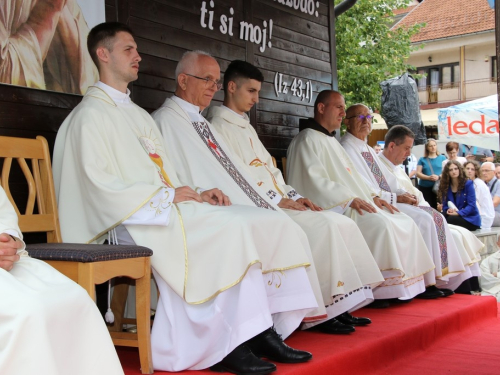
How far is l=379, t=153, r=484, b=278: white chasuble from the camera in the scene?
6789mm

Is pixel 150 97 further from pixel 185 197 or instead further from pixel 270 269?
pixel 270 269

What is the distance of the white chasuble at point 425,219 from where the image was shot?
20.4 feet

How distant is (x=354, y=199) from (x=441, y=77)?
25.4 m

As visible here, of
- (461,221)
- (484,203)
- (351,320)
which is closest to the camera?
(351,320)

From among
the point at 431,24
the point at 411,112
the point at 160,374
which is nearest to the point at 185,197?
the point at 160,374

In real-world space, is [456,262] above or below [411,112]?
below

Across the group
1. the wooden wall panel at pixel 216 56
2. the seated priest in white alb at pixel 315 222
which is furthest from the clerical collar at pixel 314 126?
the seated priest in white alb at pixel 315 222

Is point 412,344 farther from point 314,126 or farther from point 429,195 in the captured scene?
point 429,195

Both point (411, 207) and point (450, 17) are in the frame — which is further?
point (450, 17)

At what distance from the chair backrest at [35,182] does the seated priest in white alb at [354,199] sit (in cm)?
250

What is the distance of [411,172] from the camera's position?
11.1 metres

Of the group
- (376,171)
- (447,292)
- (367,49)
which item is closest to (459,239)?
(447,292)

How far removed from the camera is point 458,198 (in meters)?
9.05

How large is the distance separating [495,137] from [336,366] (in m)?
9.43
